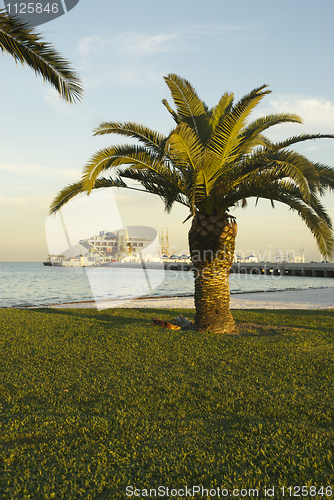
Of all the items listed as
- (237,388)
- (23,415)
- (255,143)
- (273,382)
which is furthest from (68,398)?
(255,143)

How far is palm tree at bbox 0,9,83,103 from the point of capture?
587cm

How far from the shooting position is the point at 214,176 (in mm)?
8844

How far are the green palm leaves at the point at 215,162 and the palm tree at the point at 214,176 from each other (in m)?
0.03

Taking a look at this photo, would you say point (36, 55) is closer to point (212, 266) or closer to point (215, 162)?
point (215, 162)

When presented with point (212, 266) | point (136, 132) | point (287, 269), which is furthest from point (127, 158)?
point (287, 269)

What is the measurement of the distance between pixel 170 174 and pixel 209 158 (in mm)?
1491

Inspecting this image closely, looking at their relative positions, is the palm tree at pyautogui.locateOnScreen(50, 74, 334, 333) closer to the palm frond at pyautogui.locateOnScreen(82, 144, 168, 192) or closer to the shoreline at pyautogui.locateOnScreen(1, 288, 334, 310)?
the palm frond at pyautogui.locateOnScreen(82, 144, 168, 192)

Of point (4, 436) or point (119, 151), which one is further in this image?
point (119, 151)

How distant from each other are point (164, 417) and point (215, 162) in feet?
20.1

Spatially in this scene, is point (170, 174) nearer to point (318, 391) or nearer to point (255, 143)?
point (255, 143)

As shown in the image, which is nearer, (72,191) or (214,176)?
(214,176)

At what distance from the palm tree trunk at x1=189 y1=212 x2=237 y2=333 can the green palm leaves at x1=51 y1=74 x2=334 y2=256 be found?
39 centimetres

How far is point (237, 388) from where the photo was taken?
4.96m

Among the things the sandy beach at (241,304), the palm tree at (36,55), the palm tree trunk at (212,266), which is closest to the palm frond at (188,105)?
the palm tree trunk at (212,266)
